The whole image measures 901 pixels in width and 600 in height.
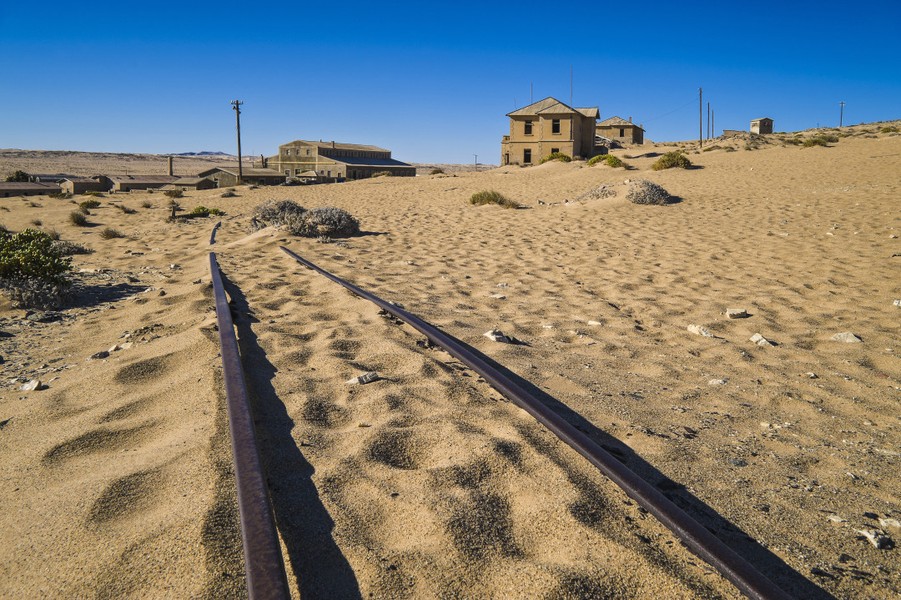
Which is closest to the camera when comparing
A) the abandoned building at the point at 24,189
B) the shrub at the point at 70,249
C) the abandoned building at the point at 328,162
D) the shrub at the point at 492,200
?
the shrub at the point at 70,249

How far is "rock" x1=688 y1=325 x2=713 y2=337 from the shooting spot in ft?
16.5

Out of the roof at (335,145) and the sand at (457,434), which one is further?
the roof at (335,145)

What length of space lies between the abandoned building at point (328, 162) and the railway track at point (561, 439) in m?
45.4

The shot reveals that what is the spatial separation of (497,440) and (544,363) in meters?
1.52

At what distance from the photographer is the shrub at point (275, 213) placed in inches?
453

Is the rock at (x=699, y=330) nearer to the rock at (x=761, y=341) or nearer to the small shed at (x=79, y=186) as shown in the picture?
the rock at (x=761, y=341)

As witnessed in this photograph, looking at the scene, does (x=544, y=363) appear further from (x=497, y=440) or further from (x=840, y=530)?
(x=840, y=530)

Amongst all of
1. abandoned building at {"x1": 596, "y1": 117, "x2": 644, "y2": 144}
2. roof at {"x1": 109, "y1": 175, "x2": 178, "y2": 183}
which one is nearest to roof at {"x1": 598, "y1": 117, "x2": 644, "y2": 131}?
abandoned building at {"x1": 596, "y1": 117, "x2": 644, "y2": 144}

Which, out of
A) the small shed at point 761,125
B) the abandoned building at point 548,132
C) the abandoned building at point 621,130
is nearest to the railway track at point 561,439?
the abandoned building at point 548,132

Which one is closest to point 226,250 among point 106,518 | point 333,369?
point 333,369

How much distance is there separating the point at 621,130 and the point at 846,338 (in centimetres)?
5350

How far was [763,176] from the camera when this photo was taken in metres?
18.3

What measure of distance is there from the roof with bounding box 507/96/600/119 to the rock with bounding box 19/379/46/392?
3905 centimetres

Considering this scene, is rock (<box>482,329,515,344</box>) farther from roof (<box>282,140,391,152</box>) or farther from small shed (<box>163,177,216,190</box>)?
roof (<box>282,140,391,152</box>)
